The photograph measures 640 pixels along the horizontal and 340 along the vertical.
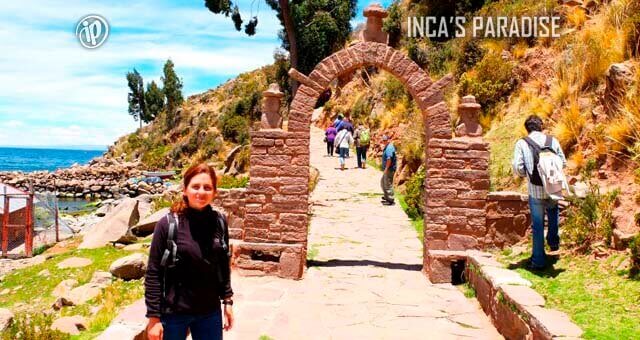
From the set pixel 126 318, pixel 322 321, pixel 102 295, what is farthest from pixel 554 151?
pixel 102 295

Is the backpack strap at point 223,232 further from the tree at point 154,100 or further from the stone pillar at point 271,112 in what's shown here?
the tree at point 154,100

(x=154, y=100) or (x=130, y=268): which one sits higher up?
(x=154, y=100)

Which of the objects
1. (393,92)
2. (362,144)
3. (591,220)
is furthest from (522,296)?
(393,92)

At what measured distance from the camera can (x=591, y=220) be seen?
22.8ft

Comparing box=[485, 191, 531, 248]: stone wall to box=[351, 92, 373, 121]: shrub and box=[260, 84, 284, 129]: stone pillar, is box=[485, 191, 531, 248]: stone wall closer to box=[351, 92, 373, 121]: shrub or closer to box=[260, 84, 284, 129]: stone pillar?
box=[260, 84, 284, 129]: stone pillar

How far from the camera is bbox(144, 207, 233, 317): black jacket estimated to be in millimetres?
3562

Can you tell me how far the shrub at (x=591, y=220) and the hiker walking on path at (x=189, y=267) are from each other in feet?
16.6

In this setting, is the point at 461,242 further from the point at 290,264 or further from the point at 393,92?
the point at 393,92

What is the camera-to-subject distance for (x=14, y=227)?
15.6 m

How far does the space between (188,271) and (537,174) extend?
186 inches

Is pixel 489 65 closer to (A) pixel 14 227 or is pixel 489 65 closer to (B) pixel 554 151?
(B) pixel 554 151

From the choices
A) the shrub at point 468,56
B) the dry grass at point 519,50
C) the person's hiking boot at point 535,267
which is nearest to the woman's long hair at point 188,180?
the person's hiking boot at point 535,267

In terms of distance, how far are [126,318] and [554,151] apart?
211 inches

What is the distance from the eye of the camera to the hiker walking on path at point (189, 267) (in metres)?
3.56
